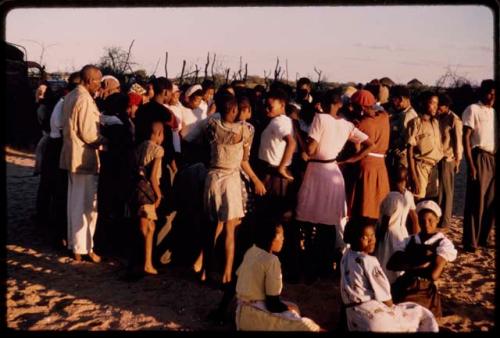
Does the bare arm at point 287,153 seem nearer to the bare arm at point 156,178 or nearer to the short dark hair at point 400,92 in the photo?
the bare arm at point 156,178

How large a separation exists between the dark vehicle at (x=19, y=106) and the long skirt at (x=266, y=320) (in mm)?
12995

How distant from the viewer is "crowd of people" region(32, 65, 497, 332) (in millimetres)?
5074

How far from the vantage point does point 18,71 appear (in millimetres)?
14859

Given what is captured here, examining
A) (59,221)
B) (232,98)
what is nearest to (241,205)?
(232,98)

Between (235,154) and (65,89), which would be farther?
(65,89)

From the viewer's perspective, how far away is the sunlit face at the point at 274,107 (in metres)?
5.38

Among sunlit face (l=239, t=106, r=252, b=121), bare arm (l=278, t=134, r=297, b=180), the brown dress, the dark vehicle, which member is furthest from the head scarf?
the dark vehicle

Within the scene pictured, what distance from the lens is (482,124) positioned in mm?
6570

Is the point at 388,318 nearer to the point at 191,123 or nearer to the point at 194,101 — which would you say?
the point at 191,123

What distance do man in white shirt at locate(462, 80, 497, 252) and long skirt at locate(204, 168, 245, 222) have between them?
330cm

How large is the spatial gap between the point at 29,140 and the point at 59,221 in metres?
9.87

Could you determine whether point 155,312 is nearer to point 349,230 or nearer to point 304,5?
point 349,230

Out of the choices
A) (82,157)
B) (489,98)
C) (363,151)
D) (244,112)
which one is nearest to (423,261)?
(363,151)

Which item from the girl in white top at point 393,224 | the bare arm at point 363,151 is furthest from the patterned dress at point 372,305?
the bare arm at point 363,151
